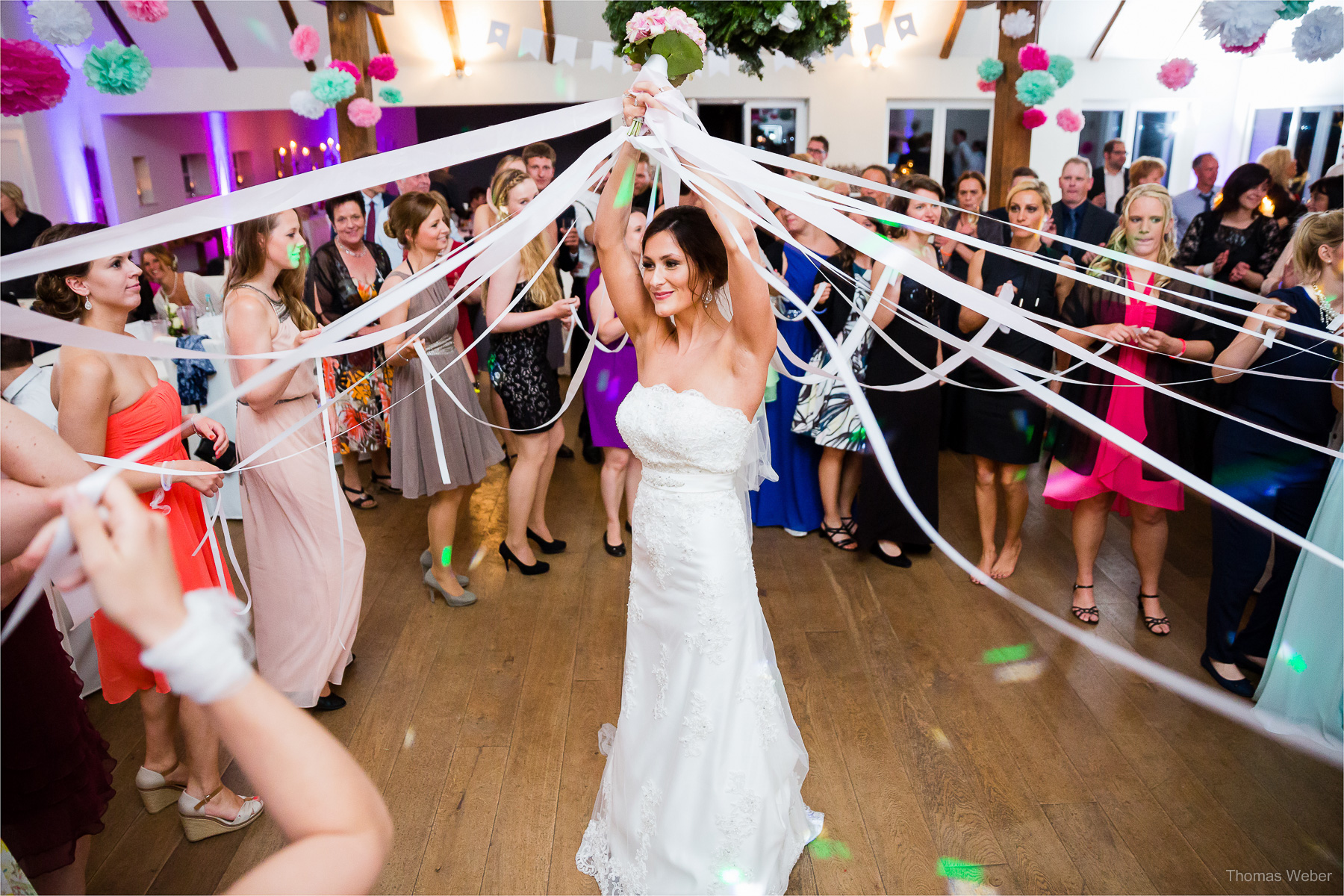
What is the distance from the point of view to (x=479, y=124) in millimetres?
10320

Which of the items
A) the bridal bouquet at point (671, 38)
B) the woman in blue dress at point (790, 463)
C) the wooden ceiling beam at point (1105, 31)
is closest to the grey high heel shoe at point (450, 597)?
the woman in blue dress at point (790, 463)

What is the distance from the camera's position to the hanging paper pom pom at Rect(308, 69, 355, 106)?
6102 millimetres

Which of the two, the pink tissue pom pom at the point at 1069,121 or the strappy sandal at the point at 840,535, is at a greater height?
the pink tissue pom pom at the point at 1069,121

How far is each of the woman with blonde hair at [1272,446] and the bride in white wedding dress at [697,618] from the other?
5.29ft

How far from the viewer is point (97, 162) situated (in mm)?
9992

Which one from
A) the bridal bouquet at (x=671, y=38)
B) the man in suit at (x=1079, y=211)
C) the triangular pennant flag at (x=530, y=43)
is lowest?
the man in suit at (x=1079, y=211)

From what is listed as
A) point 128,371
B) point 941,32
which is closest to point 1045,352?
point 128,371

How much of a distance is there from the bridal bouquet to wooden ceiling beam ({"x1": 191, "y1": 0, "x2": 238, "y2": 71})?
374 inches

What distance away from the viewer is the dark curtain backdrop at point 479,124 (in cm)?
1023

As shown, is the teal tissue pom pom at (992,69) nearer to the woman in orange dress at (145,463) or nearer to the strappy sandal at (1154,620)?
the strappy sandal at (1154,620)

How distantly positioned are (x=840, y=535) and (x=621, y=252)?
2296 millimetres

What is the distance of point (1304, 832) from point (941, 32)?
9.81m

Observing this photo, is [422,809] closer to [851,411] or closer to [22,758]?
[22,758]

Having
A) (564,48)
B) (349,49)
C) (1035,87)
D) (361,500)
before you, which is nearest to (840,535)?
(361,500)
